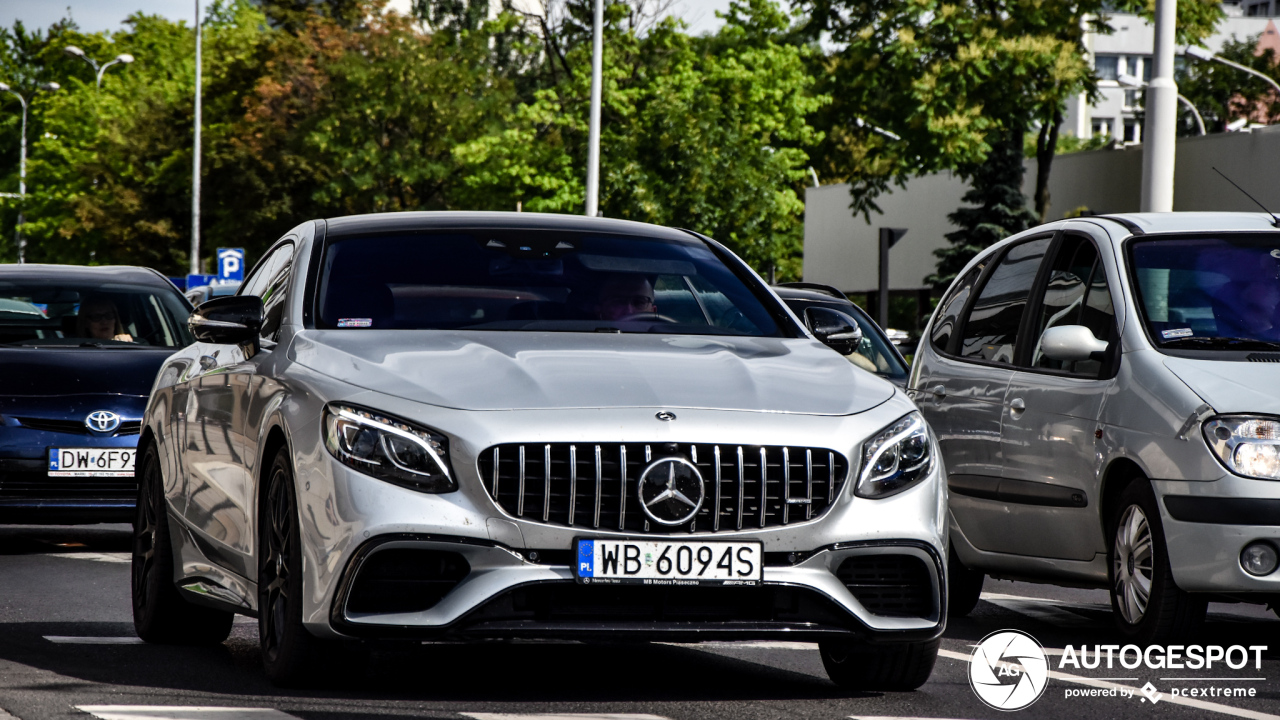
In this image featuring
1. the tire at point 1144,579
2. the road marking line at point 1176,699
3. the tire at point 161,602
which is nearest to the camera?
the road marking line at point 1176,699

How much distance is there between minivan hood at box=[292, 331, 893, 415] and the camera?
5.71 metres

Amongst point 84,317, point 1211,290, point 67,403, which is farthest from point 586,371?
point 84,317

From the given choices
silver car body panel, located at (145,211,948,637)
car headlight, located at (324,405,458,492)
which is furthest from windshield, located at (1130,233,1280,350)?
car headlight, located at (324,405,458,492)

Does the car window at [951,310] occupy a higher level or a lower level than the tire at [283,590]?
higher

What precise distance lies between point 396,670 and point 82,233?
220 ft

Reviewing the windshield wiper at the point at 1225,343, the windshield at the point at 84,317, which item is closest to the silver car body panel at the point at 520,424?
the windshield wiper at the point at 1225,343

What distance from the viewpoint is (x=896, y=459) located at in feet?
19.2

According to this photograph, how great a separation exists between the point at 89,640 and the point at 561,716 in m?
2.73

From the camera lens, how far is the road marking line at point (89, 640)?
7668mm

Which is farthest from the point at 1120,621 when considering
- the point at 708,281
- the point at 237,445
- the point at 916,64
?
the point at 916,64

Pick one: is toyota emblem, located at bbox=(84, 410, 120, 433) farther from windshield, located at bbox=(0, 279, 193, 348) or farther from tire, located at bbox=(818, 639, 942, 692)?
tire, located at bbox=(818, 639, 942, 692)

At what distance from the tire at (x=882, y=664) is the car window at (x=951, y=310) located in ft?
10.5

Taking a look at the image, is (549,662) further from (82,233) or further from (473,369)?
(82,233)

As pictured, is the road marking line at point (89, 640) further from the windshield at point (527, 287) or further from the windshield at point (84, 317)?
the windshield at point (84, 317)
